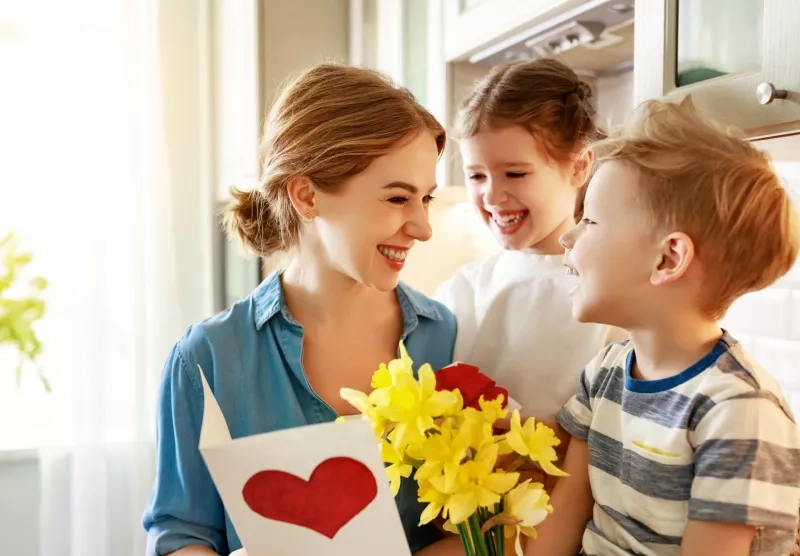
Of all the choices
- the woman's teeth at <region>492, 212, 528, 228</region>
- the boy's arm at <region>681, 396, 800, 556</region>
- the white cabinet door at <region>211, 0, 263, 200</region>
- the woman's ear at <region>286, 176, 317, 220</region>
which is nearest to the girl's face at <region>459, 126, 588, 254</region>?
the woman's teeth at <region>492, 212, 528, 228</region>

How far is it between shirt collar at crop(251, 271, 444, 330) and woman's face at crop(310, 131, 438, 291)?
125 millimetres

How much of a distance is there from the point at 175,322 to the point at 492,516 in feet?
6.11

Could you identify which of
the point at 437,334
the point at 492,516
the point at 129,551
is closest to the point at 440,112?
the point at 437,334

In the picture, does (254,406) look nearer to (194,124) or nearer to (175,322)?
(175,322)

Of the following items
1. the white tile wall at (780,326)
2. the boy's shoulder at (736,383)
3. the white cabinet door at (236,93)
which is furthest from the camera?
the white cabinet door at (236,93)

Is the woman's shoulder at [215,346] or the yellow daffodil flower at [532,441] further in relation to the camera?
the woman's shoulder at [215,346]

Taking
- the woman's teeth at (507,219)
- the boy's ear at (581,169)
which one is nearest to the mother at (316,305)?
the woman's teeth at (507,219)

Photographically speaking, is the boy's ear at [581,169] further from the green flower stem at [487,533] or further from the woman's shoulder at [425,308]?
the green flower stem at [487,533]

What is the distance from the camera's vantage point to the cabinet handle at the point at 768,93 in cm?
95

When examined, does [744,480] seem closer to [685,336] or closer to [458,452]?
[685,336]

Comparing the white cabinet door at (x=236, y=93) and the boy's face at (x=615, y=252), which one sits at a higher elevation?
the white cabinet door at (x=236, y=93)

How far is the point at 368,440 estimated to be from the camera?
71 centimetres

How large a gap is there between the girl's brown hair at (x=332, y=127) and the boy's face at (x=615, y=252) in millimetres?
367

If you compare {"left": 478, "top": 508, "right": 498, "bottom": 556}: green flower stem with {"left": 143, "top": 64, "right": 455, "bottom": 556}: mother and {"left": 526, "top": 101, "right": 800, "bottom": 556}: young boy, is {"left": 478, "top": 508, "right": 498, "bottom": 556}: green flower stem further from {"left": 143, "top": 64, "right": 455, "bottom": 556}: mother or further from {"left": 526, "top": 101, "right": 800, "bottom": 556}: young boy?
{"left": 143, "top": 64, "right": 455, "bottom": 556}: mother
